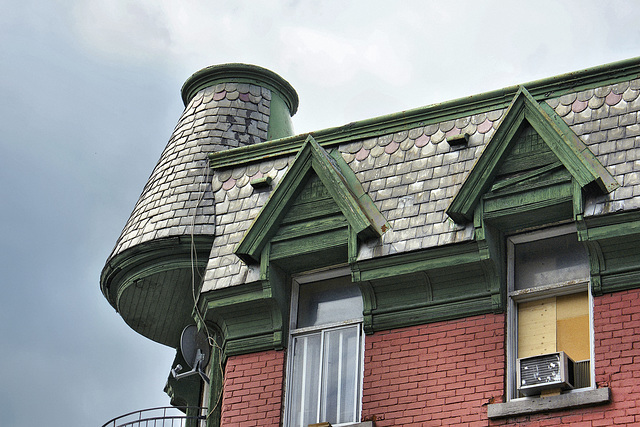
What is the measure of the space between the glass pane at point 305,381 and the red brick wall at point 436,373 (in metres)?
0.75

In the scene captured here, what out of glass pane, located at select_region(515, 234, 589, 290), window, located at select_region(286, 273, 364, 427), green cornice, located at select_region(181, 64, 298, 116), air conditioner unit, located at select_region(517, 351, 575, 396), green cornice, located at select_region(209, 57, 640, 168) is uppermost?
green cornice, located at select_region(181, 64, 298, 116)

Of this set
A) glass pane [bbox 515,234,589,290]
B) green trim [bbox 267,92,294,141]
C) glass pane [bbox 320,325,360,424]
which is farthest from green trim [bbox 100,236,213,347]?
glass pane [bbox 515,234,589,290]

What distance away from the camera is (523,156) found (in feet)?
49.1

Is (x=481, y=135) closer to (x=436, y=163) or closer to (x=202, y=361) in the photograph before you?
(x=436, y=163)

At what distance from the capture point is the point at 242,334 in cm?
1591

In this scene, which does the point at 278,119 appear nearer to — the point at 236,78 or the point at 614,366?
the point at 236,78

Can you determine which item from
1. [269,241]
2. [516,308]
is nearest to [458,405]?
[516,308]

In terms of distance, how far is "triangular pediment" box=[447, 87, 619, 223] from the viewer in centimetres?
1459

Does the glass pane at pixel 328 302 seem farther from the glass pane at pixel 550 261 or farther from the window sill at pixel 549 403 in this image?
the window sill at pixel 549 403

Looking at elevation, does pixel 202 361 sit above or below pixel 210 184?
below

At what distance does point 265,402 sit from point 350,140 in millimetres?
3848

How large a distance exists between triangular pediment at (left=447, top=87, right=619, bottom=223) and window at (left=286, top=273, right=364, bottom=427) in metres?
1.90

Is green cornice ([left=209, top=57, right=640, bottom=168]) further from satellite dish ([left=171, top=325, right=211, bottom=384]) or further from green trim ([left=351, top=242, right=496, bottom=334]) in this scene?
satellite dish ([left=171, top=325, right=211, bottom=384])

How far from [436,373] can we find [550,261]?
75.6 inches
